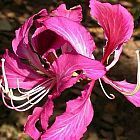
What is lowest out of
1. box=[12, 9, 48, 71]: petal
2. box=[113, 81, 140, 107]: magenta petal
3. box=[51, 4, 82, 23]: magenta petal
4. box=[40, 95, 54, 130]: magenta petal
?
box=[113, 81, 140, 107]: magenta petal

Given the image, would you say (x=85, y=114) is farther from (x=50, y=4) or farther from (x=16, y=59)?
(x=50, y=4)

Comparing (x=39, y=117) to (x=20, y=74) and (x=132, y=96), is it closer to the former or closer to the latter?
(x=20, y=74)

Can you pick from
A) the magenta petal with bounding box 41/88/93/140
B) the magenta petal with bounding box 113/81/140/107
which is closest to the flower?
the magenta petal with bounding box 41/88/93/140

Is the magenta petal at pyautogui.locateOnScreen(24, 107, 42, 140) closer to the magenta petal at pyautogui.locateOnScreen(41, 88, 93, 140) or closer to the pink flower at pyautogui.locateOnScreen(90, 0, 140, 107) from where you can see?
the magenta petal at pyautogui.locateOnScreen(41, 88, 93, 140)

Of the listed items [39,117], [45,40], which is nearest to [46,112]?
[39,117]

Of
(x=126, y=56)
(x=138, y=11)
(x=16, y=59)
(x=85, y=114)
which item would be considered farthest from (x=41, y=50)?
(x=126, y=56)

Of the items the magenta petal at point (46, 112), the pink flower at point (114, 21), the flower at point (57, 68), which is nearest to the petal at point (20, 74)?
the flower at point (57, 68)

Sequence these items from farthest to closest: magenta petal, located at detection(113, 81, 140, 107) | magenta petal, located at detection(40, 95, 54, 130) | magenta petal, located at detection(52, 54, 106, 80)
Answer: magenta petal, located at detection(113, 81, 140, 107), magenta petal, located at detection(40, 95, 54, 130), magenta petal, located at detection(52, 54, 106, 80)
